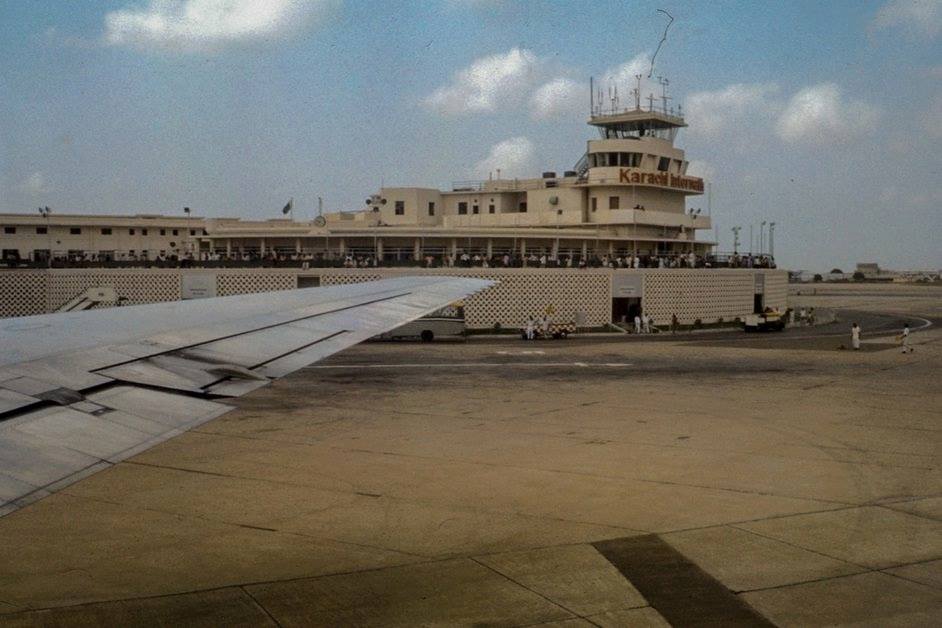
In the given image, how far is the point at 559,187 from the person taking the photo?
7769 centimetres

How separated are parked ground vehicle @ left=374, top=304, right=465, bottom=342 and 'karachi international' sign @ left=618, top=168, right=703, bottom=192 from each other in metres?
26.6

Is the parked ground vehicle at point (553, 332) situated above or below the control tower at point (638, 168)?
below

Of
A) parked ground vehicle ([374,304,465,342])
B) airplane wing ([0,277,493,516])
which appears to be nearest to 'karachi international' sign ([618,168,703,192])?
parked ground vehicle ([374,304,465,342])

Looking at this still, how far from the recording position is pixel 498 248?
237 ft

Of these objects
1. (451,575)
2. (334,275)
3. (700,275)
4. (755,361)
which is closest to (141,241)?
(334,275)

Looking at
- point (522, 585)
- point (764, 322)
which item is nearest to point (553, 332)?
point (764, 322)

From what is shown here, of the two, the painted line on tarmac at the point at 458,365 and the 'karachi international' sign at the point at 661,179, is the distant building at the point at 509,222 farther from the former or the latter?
the painted line on tarmac at the point at 458,365

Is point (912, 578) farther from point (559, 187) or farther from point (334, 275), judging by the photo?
point (559, 187)

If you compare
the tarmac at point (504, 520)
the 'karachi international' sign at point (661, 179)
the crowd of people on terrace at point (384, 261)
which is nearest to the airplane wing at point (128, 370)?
the tarmac at point (504, 520)

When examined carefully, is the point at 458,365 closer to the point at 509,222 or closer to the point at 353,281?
the point at 353,281

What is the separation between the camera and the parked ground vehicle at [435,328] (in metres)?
51.5

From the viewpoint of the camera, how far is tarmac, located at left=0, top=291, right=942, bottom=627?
36.2 ft

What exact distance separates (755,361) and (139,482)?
103 feet

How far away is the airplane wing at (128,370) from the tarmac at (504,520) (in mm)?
3139
